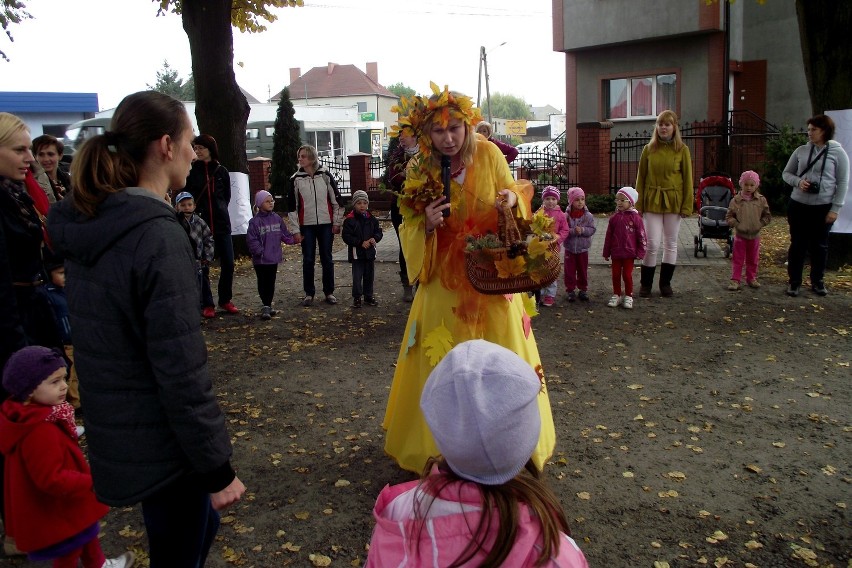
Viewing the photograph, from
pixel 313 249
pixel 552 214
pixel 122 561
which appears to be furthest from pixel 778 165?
pixel 122 561

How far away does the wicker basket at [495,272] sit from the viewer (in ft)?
12.9

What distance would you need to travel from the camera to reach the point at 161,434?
2.27 metres

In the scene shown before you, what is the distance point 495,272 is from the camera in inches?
155

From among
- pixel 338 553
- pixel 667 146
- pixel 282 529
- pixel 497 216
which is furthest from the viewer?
pixel 667 146

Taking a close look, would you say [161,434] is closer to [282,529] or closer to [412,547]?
[412,547]

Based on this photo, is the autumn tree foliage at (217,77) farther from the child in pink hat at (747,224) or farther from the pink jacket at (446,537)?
the pink jacket at (446,537)

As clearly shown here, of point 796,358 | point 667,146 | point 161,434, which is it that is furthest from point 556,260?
point 667,146

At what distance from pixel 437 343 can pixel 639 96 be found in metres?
22.3

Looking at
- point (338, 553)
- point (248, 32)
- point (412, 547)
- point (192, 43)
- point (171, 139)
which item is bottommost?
point (338, 553)

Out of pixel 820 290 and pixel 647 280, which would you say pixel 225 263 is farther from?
pixel 820 290

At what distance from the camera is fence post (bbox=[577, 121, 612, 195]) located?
19172 mm

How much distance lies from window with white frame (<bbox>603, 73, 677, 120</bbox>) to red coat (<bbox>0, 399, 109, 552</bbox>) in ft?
75.6

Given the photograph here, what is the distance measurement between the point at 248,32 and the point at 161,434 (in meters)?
15.3

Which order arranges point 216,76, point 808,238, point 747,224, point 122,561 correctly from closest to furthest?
point 122,561, point 808,238, point 747,224, point 216,76
